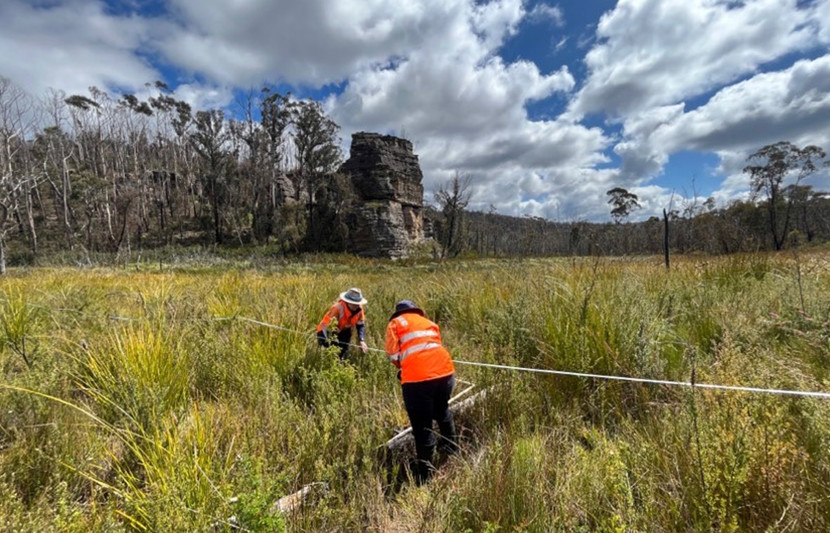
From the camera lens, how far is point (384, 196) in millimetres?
41844

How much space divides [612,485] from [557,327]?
5.40 feet

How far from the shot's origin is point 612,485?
5.77 ft

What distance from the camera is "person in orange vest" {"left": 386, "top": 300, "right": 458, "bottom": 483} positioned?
8.86 feet

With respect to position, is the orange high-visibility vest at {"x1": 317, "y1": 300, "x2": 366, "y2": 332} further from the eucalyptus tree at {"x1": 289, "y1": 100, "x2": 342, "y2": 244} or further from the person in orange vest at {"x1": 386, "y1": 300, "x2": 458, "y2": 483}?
the eucalyptus tree at {"x1": 289, "y1": 100, "x2": 342, "y2": 244}

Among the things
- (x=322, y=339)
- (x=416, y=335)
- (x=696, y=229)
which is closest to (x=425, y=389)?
(x=416, y=335)

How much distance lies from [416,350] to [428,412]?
18.6 inches

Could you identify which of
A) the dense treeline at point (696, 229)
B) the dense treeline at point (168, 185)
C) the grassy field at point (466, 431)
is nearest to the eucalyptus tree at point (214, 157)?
the dense treeline at point (168, 185)

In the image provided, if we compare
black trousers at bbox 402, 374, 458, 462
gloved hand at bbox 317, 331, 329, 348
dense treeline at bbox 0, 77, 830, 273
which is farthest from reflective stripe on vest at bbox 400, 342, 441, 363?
dense treeline at bbox 0, 77, 830, 273

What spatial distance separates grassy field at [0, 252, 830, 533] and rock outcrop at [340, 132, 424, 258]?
3455 cm

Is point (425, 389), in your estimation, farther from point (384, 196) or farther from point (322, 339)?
point (384, 196)

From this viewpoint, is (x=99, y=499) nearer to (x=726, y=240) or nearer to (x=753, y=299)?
(x=753, y=299)

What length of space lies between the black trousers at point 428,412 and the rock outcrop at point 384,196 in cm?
3525

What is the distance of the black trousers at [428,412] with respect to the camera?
2.70m

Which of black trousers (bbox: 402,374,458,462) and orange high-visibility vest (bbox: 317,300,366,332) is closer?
black trousers (bbox: 402,374,458,462)
